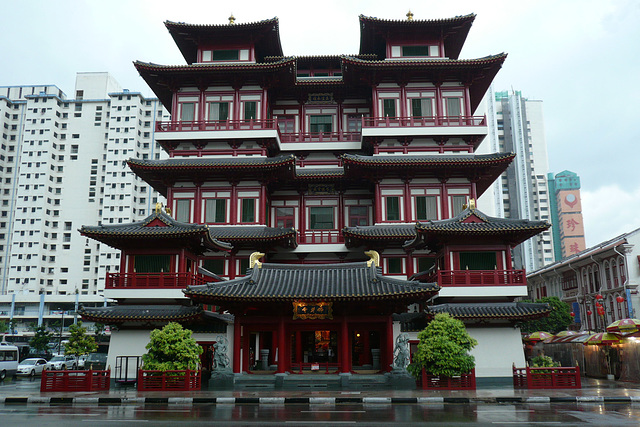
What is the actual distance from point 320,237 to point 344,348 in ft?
41.5

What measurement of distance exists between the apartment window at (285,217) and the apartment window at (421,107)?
41.5 feet

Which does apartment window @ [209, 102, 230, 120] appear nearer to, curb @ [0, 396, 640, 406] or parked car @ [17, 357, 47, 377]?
curb @ [0, 396, 640, 406]

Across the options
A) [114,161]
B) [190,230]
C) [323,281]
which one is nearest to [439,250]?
[323,281]

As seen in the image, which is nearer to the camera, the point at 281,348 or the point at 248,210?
the point at 281,348

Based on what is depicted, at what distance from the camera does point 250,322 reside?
97.2 feet

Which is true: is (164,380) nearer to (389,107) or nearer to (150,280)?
(150,280)

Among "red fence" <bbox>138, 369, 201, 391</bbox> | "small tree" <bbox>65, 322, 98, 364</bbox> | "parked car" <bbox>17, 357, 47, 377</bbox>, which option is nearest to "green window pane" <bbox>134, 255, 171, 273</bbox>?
"red fence" <bbox>138, 369, 201, 391</bbox>

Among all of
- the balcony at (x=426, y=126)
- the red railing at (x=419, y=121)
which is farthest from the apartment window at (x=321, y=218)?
the red railing at (x=419, y=121)

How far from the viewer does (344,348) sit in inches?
1135

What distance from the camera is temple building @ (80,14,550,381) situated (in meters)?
29.8

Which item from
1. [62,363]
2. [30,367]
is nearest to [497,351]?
[30,367]

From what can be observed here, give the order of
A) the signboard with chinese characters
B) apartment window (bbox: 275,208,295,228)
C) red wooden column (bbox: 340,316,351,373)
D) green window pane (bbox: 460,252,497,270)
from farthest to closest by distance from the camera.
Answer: apartment window (bbox: 275,208,295,228) → green window pane (bbox: 460,252,497,270) → red wooden column (bbox: 340,316,351,373) → the signboard with chinese characters

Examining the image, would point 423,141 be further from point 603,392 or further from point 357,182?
point 603,392

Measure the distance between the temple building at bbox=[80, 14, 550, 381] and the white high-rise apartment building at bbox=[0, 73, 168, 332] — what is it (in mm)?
64692
